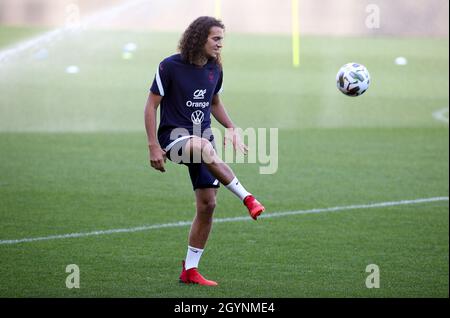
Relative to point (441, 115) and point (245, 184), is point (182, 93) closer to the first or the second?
point (245, 184)

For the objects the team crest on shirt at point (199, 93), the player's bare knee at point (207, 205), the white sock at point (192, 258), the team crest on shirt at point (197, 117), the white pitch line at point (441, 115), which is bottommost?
the white sock at point (192, 258)

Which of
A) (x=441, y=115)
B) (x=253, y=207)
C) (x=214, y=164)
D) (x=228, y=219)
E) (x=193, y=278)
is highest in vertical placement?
(x=441, y=115)

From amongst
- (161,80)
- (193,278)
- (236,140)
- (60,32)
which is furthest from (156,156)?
(60,32)

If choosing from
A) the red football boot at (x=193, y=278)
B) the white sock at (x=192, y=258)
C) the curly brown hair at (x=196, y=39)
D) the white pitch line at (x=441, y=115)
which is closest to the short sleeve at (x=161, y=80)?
the curly brown hair at (x=196, y=39)

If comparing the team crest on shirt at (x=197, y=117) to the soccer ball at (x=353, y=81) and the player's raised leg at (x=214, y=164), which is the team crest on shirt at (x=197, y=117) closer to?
the player's raised leg at (x=214, y=164)

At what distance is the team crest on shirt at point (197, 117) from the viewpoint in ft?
26.0

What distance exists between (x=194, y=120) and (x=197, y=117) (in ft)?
0.13

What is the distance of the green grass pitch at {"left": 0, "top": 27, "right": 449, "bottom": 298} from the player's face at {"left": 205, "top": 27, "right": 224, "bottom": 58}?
1.95 meters

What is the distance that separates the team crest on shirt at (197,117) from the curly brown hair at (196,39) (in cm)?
43

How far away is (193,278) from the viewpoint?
26.3ft

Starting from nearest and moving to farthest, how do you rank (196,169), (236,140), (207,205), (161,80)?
1. (161,80)
2. (196,169)
3. (207,205)
4. (236,140)

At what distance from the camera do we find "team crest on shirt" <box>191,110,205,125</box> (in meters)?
7.91

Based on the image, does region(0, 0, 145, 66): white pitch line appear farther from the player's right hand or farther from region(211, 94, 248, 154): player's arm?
the player's right hand
